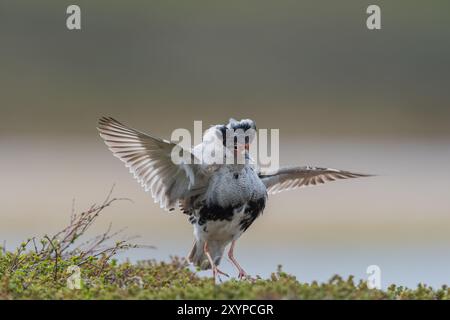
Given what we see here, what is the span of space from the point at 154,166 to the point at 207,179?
448 mm

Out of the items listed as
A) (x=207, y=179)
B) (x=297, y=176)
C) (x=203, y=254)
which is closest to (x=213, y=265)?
(x=203, y=254)

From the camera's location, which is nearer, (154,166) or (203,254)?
(154,166)

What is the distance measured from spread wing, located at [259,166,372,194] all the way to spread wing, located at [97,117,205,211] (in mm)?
898

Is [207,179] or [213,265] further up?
[207,179]

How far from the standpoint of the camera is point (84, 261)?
309 inches

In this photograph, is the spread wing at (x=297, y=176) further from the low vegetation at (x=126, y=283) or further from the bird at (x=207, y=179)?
the low vegetation at (x=126, y=283)

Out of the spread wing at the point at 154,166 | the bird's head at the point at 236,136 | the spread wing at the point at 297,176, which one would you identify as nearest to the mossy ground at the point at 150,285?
the spread wing at the point at 154,166

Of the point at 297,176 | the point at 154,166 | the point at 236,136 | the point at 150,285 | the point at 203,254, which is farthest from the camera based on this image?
the point at 297,176

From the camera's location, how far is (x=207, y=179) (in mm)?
8453

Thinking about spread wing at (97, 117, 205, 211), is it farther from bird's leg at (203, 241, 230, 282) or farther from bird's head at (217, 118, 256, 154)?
bird's leg at (203, 241, 230, 282)

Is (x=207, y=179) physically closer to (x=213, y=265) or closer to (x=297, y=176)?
(x=213, y=265)

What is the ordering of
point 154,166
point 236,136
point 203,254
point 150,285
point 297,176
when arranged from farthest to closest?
point 297,176 → point 203,254 → point 154,166 → point 236,136 → point 150,285
